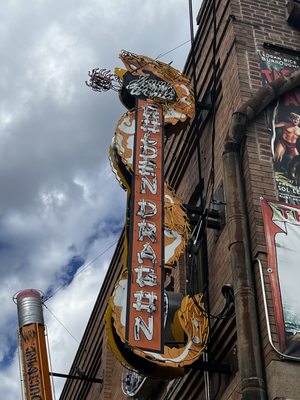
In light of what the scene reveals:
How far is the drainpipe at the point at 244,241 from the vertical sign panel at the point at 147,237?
112cm

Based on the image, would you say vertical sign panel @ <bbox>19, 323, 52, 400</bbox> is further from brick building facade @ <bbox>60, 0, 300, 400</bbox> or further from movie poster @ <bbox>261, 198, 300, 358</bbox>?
movie poster @ <bbox>261, 198, 300, 358</bbox>

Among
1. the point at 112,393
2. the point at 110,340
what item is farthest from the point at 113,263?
the point at 110,340

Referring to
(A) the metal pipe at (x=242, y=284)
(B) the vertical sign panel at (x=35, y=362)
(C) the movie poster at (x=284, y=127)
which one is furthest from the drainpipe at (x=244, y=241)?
(B) the vertical sign panel at (x=35, y=362)

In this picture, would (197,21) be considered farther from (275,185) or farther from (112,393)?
(112,393)

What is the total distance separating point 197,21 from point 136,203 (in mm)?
5787

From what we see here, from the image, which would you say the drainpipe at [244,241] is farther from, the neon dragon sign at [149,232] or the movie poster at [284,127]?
the neon dragon sign at [149,232]

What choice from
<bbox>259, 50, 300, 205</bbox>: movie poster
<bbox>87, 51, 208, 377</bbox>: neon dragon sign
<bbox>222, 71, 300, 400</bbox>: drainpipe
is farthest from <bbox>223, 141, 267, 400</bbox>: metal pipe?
<bbox>87, 51, 208, 377</bbox>: neon dragon sign

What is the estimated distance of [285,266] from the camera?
9156 mm

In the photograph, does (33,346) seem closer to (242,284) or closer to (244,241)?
A: (244,241)

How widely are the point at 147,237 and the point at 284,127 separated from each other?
9.22ft

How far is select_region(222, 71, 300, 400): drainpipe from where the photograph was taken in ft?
27.1

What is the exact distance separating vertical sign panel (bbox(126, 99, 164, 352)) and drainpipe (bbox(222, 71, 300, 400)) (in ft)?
3.67

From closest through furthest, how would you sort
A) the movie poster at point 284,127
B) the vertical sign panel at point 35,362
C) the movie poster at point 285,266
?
the movie poster at point 285,266 → the movie poster at point 284,127 → the vertical sign panel at point 35,362

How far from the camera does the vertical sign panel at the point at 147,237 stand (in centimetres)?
931
